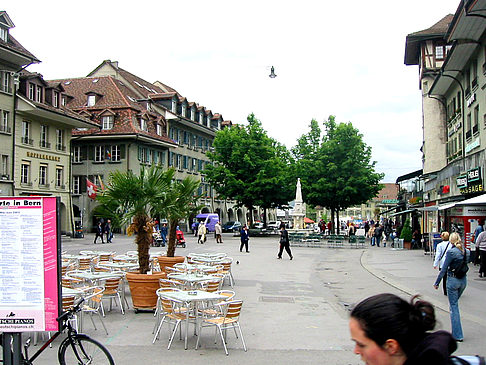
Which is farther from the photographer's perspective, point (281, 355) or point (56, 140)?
point (56, 140)

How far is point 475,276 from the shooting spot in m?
18.7

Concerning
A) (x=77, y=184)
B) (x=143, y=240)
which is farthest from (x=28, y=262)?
(x=77, y=184)

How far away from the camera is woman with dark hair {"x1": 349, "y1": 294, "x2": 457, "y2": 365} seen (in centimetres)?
182

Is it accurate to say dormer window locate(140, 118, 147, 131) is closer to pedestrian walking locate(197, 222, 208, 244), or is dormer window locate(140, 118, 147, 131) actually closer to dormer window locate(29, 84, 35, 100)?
dormer window locate(29, 84, 35, 100)

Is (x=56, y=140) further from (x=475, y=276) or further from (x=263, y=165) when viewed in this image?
(x=475, y=276)

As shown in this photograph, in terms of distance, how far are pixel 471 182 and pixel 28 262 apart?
77.2 ft

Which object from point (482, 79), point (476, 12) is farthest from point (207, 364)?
point (482, 79)

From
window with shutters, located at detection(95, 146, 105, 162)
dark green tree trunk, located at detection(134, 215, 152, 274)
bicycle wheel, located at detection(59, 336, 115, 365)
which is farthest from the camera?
window with shutters, located at detection(95, 146, 105, 162)

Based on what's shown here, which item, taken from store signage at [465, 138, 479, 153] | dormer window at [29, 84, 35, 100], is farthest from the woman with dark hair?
dormer window at [29, 84, 35, 100]

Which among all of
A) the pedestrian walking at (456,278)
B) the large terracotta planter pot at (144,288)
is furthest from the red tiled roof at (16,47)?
the pedestrian walking at (456,278)

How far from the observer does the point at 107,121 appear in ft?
175

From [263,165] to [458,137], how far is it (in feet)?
80.5

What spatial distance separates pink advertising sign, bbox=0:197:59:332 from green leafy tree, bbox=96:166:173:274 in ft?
20.2

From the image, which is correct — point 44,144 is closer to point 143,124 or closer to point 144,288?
point 143,124
